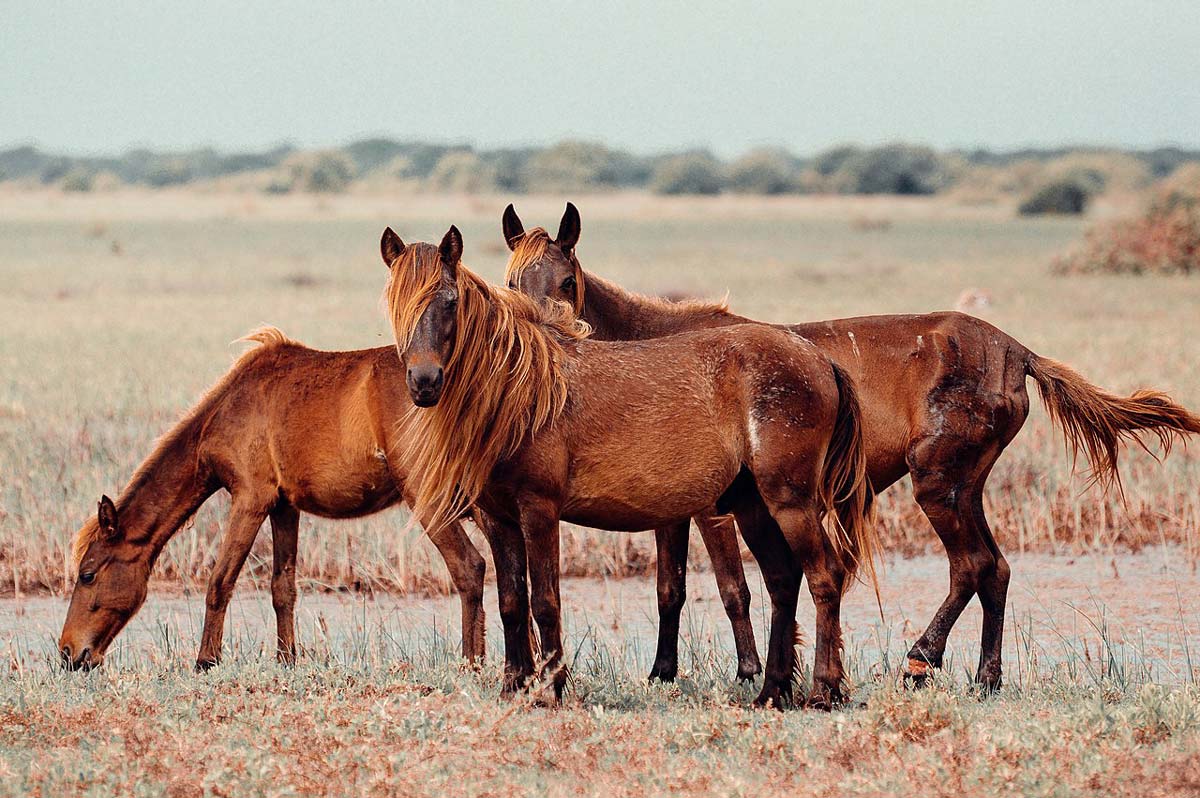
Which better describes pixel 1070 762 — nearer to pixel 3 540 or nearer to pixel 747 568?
pixel 747 568

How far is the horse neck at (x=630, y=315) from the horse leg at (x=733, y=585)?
1170mm

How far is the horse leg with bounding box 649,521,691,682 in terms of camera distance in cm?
687

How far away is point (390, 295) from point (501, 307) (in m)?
0.53

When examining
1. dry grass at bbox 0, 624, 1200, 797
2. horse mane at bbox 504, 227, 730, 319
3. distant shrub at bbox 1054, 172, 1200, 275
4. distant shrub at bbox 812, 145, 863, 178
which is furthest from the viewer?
distant shrub at bbox 812, 145, 863, 178

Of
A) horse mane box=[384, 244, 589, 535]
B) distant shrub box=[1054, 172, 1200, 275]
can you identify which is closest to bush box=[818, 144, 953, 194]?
distant shrub box=[1054, 172, 1200, 275]

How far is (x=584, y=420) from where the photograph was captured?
241 inches

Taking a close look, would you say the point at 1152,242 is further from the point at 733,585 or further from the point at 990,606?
the point at 733,585

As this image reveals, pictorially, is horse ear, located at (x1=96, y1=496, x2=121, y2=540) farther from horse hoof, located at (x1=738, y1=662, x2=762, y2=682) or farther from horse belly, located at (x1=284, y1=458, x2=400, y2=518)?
horse hoof, located at (x1=738, y1=662, x2=762, y2=682)

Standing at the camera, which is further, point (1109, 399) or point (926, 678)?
point (1109, 399)

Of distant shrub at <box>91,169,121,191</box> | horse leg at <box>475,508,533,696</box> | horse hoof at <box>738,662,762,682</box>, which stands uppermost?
distant shrub at <box>91,169,121,191</box>

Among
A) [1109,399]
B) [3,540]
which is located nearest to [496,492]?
[1109,399]

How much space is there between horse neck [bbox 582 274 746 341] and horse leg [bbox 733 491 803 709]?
152 cm

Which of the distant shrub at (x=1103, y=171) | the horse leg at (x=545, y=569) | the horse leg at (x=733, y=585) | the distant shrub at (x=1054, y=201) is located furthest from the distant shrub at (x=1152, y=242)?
the distant shrub at (x=1103, y=171)

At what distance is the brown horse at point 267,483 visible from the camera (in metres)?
7.23
